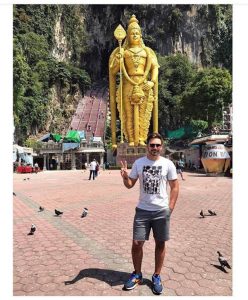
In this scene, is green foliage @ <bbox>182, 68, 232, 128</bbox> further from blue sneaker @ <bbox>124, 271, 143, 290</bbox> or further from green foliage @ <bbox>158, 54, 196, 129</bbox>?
blue sneaker @ <bbox>124, 271, 143, 290</bbox>

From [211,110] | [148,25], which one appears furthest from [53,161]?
[148,25]

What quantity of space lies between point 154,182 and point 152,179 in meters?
0.03

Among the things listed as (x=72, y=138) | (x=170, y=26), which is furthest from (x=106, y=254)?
(x=170, y=26)

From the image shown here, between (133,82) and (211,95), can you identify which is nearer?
(133,82)

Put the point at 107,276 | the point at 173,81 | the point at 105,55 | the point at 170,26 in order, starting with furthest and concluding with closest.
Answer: the point at 105,55
the point at 170,26
the point at 173,81
the point at 107,276

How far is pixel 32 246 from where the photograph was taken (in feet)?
12.9

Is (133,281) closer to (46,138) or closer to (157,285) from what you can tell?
(157,285)

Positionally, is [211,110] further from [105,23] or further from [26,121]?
[105,23]

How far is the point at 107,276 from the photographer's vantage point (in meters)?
2.95

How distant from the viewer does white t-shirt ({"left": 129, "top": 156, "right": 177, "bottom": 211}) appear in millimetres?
2719

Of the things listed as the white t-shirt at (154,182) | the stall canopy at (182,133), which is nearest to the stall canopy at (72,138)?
the stall canopy at (182,133)

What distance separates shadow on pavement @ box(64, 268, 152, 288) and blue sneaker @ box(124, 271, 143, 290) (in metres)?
0.06

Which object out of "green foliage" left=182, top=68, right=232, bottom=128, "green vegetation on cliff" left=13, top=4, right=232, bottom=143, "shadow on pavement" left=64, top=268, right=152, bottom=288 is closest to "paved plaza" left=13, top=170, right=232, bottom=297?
"shadow on pavement" left=64, top=268, right=152, bottom=288

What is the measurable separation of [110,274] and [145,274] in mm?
352
